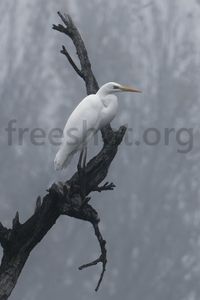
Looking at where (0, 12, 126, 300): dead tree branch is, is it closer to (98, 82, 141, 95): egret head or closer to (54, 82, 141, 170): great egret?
(54, 82, 141, 170): great egret

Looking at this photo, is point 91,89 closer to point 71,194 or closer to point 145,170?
point 71,194

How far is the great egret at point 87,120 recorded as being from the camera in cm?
1387

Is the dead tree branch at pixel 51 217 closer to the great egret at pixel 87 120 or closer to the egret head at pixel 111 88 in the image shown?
the great egret at pixel 87 120

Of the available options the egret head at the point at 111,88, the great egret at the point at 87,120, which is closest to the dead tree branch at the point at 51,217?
the great egret at the point at 87,120

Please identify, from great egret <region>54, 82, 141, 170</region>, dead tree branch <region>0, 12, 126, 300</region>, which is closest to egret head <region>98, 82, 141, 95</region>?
great egret <region>54, 82, 141, 170</region>

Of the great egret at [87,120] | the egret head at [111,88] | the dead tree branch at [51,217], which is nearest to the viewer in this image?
the dead tree branch at [51,217]

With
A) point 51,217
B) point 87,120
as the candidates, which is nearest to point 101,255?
point 51,217

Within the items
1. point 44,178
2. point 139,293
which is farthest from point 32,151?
point 139,293

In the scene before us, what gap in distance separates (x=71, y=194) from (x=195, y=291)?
3948 inches

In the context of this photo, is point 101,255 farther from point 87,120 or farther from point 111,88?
point 111,88

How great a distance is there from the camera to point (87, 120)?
13867mm

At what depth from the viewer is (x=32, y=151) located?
112 m

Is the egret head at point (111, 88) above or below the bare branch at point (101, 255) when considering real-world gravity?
above

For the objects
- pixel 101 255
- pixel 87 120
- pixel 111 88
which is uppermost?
pixel 111 88
